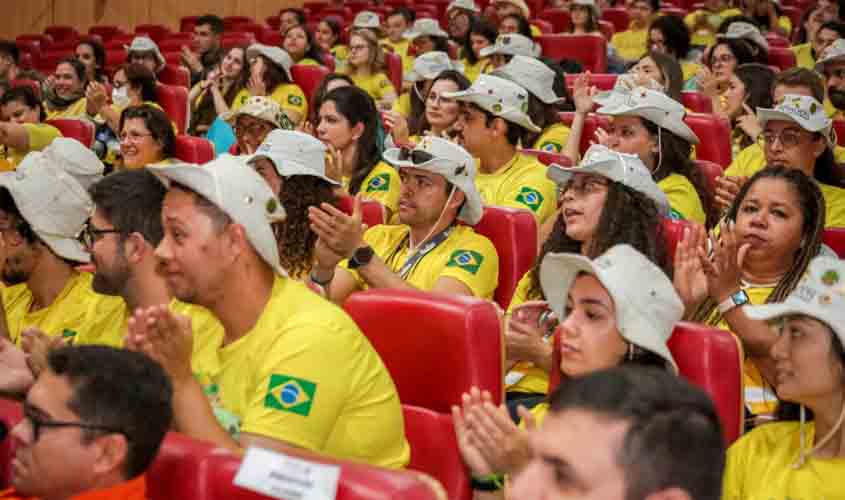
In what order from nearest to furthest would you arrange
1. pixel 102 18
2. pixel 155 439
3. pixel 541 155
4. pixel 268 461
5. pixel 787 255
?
pixel 268 461
pixel 155 439
pixel 787 255
pixel 541 155
pixel 102 18

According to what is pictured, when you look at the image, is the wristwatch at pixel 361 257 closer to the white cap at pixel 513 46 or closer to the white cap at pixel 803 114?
the white cap at pixel 803 114

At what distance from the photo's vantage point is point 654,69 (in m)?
5.64

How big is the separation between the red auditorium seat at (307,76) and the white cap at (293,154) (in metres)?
3.20

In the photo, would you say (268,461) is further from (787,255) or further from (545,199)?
A: (545,199)

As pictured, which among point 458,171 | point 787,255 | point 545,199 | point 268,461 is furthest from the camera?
point 545,199

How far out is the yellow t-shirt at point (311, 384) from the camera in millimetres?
2113

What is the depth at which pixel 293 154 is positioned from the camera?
3.95 meters

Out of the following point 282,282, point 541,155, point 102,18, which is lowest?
point 102,18

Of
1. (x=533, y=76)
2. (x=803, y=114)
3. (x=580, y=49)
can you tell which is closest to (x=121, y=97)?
(x=533, y=76)

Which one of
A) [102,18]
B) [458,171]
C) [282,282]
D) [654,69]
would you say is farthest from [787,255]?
[102,18]

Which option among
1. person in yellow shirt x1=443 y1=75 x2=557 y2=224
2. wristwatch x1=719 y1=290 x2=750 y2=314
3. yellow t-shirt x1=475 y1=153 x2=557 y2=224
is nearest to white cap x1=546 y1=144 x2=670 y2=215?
wristwatch x1=719 y1=290 x2=750 y2=314

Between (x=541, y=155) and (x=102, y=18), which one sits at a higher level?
(x=541, y=155)

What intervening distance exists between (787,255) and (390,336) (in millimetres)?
1142

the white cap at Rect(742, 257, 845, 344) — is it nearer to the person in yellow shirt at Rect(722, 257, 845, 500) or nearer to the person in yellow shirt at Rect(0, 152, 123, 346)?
the person in yellow shirt at Rect(722, 257, 845, 500)
